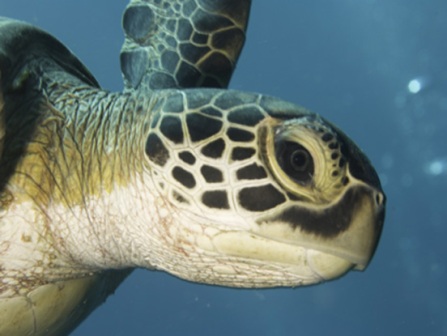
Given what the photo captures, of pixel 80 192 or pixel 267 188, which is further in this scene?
pixel 80 192

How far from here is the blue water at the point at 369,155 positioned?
24984 millimetres

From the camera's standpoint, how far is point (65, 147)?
5.91 feet

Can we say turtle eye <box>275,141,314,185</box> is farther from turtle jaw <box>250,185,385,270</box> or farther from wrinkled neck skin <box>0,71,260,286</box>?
wrinkled neck skin <box>0,71,260,286</box>

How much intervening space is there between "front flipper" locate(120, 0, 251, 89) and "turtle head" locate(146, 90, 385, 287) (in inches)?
39.0

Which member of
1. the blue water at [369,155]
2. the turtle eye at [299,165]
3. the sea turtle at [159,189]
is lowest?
the blue water at [369,155]

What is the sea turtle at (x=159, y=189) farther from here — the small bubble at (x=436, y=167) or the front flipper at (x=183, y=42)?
the small bubble at (x=436, y=167)

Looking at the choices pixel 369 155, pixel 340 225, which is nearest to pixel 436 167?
pixel 369 155

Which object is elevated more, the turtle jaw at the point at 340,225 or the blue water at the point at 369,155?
the turtle jaw at the point at 340,225

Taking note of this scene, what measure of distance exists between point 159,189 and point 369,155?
30941 millimetres

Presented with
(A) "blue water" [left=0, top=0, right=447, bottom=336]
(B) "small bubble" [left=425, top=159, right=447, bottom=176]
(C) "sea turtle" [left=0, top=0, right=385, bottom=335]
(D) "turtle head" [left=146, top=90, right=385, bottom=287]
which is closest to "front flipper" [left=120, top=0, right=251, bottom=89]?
(C) "sea turtle" [left=0, top=0, right=385, bottom=335]

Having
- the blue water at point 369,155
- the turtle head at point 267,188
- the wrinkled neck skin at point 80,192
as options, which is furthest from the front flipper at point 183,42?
the blue water at point 369,155

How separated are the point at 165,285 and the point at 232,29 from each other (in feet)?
103

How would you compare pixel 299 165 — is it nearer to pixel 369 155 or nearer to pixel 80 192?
pixel 80 192

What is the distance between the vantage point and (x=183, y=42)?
2.59m
